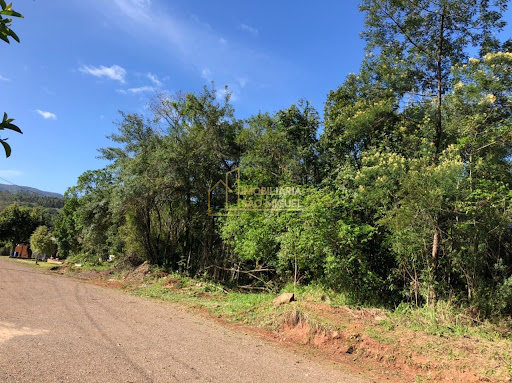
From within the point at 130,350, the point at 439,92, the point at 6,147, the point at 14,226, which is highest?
the point at 439,92

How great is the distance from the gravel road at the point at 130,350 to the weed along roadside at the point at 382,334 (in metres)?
0.62

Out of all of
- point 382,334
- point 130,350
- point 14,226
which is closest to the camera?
point 130,350

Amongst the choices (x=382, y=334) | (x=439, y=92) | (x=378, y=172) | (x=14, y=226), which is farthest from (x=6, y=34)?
(x=14, y=226)

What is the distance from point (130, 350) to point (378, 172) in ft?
20.2

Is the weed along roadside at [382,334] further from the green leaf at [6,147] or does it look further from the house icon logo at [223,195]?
the green leaf at [6,147]

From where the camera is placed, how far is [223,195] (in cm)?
1271

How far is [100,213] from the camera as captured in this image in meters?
13.8

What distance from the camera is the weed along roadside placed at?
14.8 feet

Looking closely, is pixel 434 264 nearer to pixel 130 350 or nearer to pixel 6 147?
pixel 130 350

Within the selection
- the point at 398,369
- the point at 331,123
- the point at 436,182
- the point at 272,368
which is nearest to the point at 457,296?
the point at 436,182

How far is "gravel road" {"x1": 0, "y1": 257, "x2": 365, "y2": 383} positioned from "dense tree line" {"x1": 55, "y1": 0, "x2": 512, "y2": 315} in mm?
3298

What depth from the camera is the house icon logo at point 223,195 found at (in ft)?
40.2

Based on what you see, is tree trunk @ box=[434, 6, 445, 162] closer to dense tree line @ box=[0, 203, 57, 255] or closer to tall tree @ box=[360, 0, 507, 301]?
tall tree @ box=[360, 0, 507, 301]

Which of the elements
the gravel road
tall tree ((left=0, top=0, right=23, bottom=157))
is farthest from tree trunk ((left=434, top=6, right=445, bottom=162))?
tall tree ((left=0, top=0, right=23, bottom=157))
